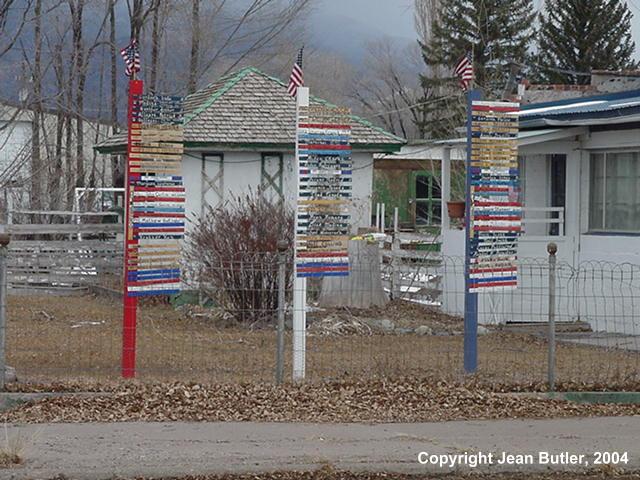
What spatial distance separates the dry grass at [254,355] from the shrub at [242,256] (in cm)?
61

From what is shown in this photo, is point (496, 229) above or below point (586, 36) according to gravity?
below

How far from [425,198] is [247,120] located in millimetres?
22494

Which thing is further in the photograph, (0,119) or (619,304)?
(0,119)

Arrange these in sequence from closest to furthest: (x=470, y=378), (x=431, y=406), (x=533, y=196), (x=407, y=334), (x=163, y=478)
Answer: (x=163, y=478)
(x=431, y=406)
(x=470, y=378)
(x=407, y=334)
(x=533, y=196)

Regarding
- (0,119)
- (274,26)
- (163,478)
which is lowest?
(163,478)

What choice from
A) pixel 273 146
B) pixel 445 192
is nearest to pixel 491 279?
pixel 445 192

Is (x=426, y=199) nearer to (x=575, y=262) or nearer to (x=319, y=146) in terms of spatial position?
(x=575, y=262)

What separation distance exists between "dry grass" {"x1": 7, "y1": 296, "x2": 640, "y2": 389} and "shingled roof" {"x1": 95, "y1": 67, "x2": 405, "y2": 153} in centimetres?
602

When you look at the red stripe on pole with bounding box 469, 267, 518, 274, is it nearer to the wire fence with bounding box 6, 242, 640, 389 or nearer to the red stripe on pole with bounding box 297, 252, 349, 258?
the wire fence with bounding box 6, 242, 640, 389

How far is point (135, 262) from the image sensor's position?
1238 centimetres

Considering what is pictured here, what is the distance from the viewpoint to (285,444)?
375 inches

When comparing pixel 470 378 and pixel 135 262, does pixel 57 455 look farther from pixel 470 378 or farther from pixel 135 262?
pixel 470 378

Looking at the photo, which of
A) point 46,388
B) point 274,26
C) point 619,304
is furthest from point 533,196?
point 274,26

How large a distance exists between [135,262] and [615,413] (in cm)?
526
